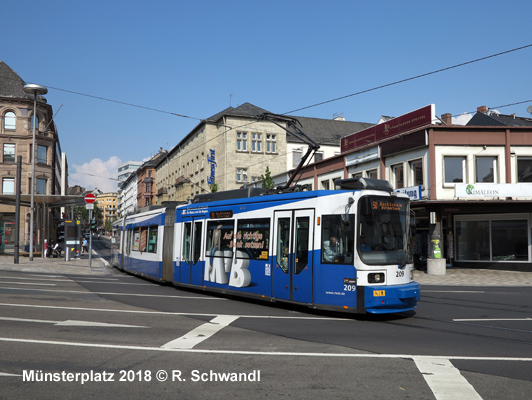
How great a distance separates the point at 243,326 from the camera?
9.37 metres

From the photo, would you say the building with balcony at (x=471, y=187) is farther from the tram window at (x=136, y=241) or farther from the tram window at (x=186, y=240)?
the tram window at (x=186, y=240)

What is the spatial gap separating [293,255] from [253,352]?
178 inches

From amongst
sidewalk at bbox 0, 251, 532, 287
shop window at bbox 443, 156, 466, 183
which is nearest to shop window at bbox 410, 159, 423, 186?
shop window at bbox 443, 156, 466, 183

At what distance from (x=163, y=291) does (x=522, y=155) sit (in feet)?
69.3

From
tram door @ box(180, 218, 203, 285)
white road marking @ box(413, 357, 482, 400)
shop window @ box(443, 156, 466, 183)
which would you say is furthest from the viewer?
shop window @ box(443, 156, 466, 183)

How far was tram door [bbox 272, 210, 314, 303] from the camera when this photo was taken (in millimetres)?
11125

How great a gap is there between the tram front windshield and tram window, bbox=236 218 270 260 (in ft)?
9.12

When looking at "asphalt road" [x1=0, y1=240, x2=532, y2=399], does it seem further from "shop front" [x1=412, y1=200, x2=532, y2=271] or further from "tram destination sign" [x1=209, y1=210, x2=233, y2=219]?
"shop front" [x1=412, y1=200, x2=532, y2=271]

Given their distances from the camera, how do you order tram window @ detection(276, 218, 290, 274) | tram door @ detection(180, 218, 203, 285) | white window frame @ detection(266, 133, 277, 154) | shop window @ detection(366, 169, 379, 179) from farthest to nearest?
white window frame @ detection(266, 133, 277, 154), shop window @ detection(366, 169, 379, 179), tram door @ detection(180, 218, 203, 285), tram window @ detection(276, 218, 290, 274)

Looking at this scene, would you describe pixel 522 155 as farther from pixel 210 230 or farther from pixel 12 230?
pixel 12 230

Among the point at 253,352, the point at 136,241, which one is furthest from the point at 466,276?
the point at 253,352

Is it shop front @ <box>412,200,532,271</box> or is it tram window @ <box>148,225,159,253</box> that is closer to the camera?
tram window @ <box>148,225,159,253</box>

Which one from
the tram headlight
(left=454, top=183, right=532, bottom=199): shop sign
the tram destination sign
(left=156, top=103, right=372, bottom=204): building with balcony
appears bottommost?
the tram headlight

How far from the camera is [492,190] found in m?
25.8
